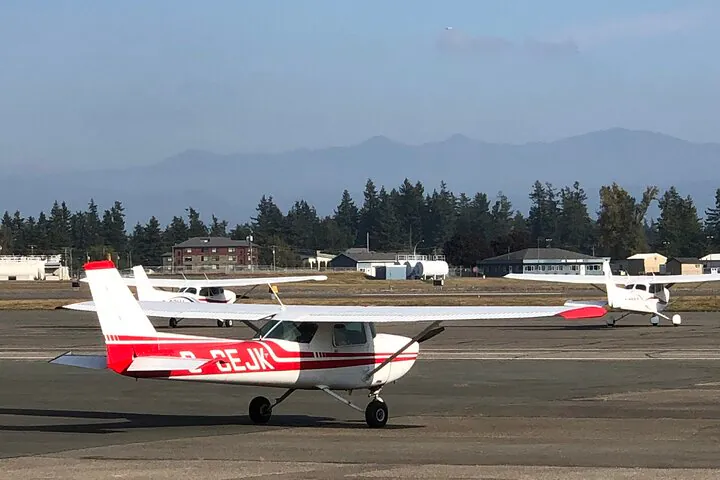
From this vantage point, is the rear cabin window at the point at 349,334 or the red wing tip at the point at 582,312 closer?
the red wing tip at the point at 582,312

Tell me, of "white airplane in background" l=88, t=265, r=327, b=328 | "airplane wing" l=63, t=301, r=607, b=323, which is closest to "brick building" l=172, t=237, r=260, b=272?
"white airplane in background" l=88, t=265, r=327, b=328

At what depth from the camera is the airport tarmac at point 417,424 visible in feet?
39.9

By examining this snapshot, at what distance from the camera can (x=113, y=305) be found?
14219 mm

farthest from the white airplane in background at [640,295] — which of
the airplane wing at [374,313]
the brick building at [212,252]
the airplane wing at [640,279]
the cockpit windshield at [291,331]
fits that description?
the brick building at [212,252]

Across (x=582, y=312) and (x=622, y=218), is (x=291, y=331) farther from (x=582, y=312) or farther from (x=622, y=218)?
(x=622, y=218)

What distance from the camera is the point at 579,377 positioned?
22.5m

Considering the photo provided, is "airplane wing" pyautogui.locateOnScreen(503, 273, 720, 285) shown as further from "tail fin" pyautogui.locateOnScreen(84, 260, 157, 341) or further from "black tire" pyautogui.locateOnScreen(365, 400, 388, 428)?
"tail fin" pyautogui.locateOnScreen(84, 260, 157, 341)

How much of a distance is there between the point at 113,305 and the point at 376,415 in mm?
3813

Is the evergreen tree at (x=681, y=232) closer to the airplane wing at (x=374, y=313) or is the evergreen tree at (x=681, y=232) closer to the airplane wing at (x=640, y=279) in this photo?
the airplane wing at (x=640, y=279)

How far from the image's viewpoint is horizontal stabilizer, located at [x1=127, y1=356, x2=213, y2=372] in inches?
542

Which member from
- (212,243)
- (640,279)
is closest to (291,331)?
(640,279)

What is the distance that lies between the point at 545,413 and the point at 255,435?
465 centimetres

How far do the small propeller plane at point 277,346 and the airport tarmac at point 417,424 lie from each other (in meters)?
0.72

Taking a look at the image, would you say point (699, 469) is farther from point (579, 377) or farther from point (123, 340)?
point (579, 377)
